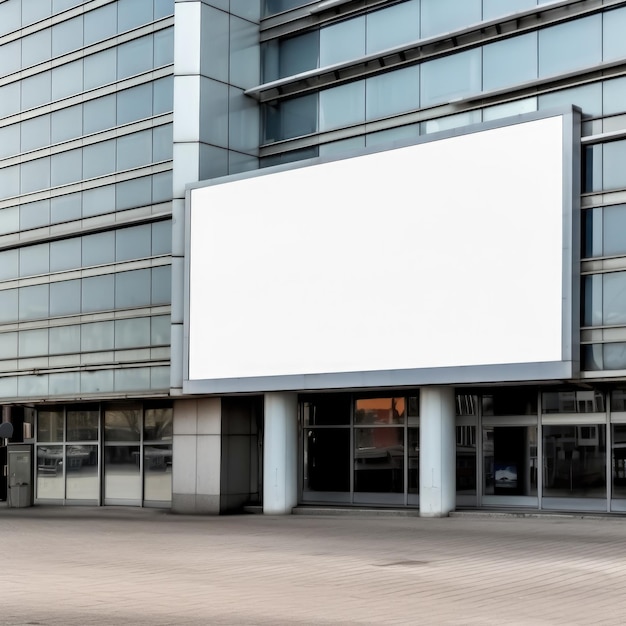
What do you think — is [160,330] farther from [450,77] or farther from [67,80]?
[450,77]

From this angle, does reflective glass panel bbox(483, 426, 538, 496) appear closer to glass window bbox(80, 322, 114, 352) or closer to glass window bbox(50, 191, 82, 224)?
glass window bbox(80, 322, 114, 352)

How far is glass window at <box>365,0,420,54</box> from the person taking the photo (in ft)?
92.2

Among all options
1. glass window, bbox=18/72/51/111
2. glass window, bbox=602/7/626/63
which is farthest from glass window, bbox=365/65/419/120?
glass window, bbox=18/72/51/111

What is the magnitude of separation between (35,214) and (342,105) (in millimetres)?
11715

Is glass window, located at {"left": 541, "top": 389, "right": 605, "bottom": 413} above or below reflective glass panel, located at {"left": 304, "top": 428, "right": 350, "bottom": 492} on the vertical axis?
above

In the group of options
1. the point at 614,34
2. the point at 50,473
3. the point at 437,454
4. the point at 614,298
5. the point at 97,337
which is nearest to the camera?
the point at 614,298

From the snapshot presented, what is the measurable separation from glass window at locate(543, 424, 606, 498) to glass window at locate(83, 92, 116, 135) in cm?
1597

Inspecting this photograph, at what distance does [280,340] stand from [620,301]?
29.0ft

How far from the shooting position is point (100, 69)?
112 ft

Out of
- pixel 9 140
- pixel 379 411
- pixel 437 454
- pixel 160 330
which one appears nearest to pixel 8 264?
pixel 9 140

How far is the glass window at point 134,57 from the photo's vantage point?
107 ft

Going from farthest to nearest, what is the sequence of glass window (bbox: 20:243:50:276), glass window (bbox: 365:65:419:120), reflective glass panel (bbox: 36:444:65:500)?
reflective glass panel (bbox: 36:444:65:500) → glass window (bbox: 20:243:50:276) → glass window (bbox: 365:65:419:120)

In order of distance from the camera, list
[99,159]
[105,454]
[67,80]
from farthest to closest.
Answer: [105,454], [67,80], [99,159]

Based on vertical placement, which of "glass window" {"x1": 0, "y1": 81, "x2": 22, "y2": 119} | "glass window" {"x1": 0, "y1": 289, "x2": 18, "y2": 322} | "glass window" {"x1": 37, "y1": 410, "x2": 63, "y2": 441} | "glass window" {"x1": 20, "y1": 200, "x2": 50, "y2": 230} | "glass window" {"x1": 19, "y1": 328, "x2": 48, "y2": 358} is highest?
"glass window" {"x1": 0, "y1": 81, "x2": 22, "y2": 119}
